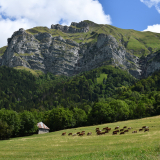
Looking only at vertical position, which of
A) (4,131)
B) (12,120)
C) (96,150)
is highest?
(12,120)

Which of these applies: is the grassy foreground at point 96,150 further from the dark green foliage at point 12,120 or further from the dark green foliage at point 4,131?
the dark green foliage at point 12,120

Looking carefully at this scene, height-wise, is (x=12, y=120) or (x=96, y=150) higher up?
(x=12, y=120)

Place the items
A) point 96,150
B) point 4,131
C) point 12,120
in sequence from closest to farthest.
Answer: point 96,150
point 4,131
point 12,120

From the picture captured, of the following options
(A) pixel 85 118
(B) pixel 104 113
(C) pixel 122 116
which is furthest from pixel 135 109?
(A) pixel 85 118

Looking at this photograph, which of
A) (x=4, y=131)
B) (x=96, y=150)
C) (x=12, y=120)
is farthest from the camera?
(x=12, y=120)

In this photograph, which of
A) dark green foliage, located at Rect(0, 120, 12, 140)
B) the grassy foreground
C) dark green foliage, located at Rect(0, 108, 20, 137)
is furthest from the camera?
dark green foliage, located at Rect(0, 108, 20, 137)

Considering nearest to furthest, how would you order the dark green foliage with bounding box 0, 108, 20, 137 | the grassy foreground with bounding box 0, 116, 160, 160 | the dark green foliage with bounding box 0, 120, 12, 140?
the grassy foreground with bounding box 0, 116, 160, 160, the dark green foliage with bounding box 0, 120, 12, 140, the dark green foliage with bounding box 0, 108, 20, 137

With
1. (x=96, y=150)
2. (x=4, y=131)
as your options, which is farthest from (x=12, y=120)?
(x=96, y=150)

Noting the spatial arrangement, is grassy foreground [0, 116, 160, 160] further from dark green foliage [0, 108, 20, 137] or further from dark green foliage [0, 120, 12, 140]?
dark green foliage [0, 108, 20, 137]

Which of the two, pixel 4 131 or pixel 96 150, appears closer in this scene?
pixel 96 150

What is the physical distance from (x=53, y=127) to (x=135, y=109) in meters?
55.1

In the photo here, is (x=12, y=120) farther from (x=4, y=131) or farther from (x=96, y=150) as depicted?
(x=96, y=150)

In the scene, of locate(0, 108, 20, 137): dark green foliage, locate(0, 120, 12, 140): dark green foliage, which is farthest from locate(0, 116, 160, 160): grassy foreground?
locate(0, 108, 20, 137): dark green foliage

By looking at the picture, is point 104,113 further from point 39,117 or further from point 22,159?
point 22,159
